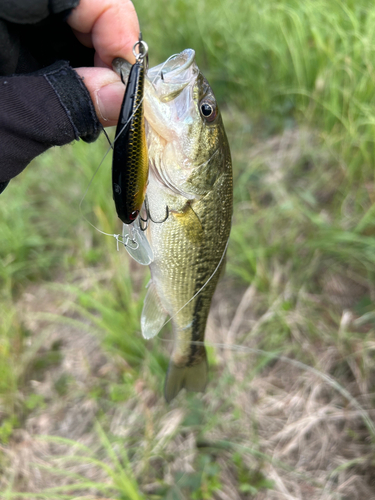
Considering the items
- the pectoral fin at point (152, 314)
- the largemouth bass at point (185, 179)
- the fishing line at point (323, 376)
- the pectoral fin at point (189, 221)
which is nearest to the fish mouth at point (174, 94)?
the largemouth bass at point (185, 179)

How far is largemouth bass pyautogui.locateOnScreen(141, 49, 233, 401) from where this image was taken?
3.92 feet

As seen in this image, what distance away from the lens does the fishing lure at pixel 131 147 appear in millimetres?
942

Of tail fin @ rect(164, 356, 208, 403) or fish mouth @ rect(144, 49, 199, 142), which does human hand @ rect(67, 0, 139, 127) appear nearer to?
fish mouth @ rect(144, 49, 199, 142)

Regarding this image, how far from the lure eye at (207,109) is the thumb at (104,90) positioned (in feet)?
1.00

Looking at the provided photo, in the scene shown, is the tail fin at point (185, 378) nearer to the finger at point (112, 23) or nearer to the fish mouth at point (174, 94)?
the fish mouth at point (174, 94)

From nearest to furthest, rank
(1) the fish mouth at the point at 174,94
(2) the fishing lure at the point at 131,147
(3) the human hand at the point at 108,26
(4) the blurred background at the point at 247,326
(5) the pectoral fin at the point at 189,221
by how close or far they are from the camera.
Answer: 1. (2) the fishing lure at the point at 131,147
2. (1) the fish mouth at the point at 174,94
3. (5) the pectoral fin at the point at 189,221
4. (3) the human hand at the point at 108,26
5. (4) the blurred background at the point at 247,326

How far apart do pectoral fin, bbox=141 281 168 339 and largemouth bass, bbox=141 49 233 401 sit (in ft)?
0.31

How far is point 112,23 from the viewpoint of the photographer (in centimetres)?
146

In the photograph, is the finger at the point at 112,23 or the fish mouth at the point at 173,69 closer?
the fish mouth at the point at 173,69

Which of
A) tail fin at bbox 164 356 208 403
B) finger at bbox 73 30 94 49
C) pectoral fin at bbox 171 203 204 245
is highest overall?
finger at bbox 73 30 94 49

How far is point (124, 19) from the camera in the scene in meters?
1.46

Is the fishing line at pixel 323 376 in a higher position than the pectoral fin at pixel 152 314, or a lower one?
lower

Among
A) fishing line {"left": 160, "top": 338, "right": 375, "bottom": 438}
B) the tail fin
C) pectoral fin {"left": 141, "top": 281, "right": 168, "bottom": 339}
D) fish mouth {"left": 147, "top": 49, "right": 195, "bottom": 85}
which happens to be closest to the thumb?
fish mouth {"left": 147, "top": 49, "right": 195, "bottom": 85}

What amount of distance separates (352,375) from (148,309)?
1.36m
